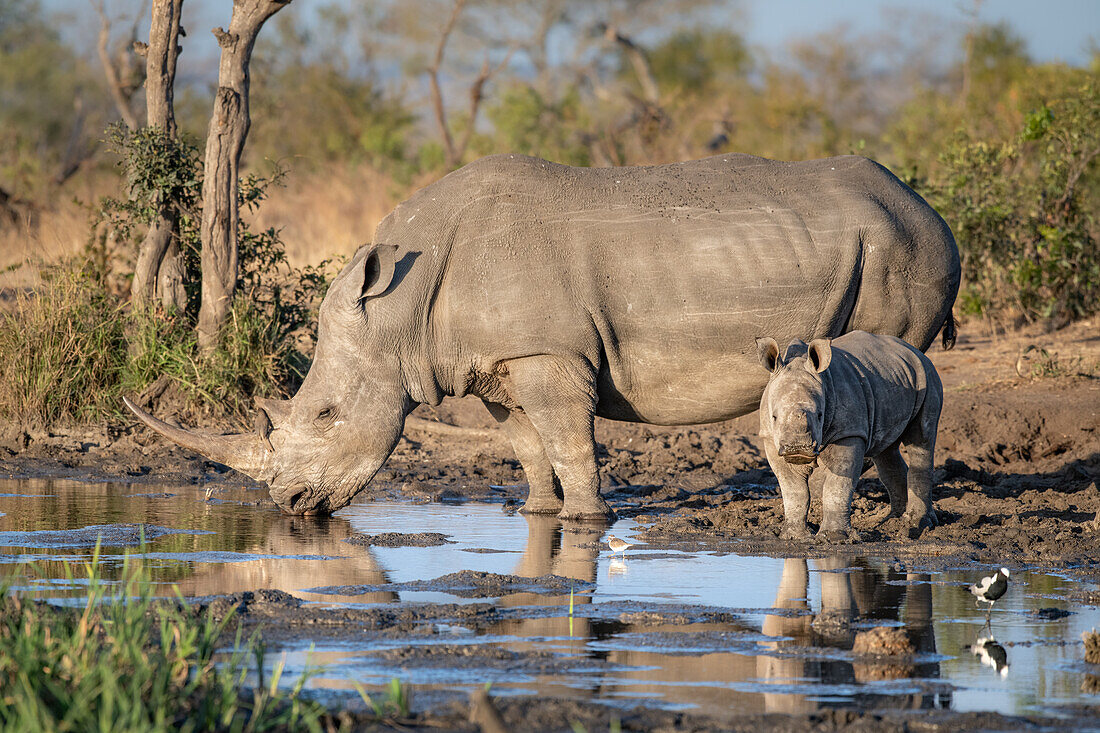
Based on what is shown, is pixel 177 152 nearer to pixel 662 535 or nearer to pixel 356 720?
pixel 662 535

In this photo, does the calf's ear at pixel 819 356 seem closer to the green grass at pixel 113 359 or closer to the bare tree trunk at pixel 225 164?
the green grass at pixel 113 359

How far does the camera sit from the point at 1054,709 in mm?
3869

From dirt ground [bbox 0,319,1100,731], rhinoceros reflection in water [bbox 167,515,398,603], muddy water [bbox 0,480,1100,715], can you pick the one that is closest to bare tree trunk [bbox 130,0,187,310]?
dirt ground [bbox 0,319,1100,731]

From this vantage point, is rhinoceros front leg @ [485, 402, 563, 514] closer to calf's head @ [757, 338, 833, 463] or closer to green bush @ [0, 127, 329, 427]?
calf's head @ [757, 338, 833, 463]

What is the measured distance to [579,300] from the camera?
24.6 feet

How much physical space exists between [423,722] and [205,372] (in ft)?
23.0

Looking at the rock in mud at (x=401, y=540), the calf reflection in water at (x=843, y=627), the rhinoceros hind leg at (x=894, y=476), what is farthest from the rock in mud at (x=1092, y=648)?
the rock in mud at (x=401, y=540)

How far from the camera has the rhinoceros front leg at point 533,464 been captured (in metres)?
8.20

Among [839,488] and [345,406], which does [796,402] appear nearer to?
[839,488]

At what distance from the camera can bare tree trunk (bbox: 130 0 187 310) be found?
10.5m

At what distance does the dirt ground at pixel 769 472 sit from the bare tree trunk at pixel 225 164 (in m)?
1.11

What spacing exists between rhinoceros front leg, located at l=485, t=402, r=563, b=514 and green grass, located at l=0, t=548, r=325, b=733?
13.3 ft

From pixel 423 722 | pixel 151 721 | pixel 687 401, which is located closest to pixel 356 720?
pixel 423 722

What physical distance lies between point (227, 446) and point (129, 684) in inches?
168
